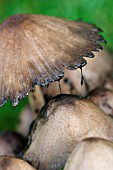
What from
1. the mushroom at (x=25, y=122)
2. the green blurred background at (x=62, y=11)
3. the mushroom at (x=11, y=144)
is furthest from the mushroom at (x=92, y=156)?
the green blurred background at (x=62, y=11)

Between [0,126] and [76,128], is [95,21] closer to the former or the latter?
[0,126]

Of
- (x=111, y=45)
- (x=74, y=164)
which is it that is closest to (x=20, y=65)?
(x=74, y=164)

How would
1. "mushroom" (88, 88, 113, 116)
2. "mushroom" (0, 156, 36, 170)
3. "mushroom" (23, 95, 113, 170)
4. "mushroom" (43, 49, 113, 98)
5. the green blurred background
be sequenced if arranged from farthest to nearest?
the green blurred background
"mushroom" (43, 49, 113, 98)
"mushroom" (88, 88, 113, 116)
"mushroom" (23, 95, 113, 170)
"mushroom" (0, 156, 36, 170)

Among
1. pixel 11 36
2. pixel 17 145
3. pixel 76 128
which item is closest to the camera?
pixel 76 128

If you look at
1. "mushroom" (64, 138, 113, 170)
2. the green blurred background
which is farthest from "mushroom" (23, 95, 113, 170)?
the green blurred background

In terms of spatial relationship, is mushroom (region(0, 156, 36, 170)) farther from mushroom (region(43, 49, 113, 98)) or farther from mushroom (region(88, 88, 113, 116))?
mushroom (region(43, 49, 113, 98))

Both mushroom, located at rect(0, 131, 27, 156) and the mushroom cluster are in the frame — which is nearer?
the mushroom cluster

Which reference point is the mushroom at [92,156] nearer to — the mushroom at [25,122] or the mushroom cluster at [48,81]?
the mushroom cluster at [48,81]
